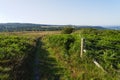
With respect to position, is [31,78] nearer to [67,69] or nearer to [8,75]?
[8,75]

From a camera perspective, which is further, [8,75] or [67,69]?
[67,69]

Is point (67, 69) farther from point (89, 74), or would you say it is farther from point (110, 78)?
point (110, 78)

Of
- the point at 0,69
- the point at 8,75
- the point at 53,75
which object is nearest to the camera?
the point at 8,75

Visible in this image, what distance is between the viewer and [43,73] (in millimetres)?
12656

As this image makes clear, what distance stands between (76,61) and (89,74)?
322 cm

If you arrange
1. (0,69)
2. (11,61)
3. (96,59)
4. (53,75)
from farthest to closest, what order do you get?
(96,59), (11,61), (53,75), (0,69)

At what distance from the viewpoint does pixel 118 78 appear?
408 inches

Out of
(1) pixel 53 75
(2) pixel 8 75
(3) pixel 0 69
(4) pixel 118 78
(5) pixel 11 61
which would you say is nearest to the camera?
(2) pixel 8 75

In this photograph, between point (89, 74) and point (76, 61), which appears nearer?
point (89, 74)

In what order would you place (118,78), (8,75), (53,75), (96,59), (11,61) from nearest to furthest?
(8,75) → (118,78) → (53,75) → (11,61) → (96,59)

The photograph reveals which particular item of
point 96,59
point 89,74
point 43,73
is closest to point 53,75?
point 43,73

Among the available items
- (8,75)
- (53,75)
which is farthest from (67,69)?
(8,75)

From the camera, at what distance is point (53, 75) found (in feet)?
39.5

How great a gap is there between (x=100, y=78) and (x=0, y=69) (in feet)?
17.2
